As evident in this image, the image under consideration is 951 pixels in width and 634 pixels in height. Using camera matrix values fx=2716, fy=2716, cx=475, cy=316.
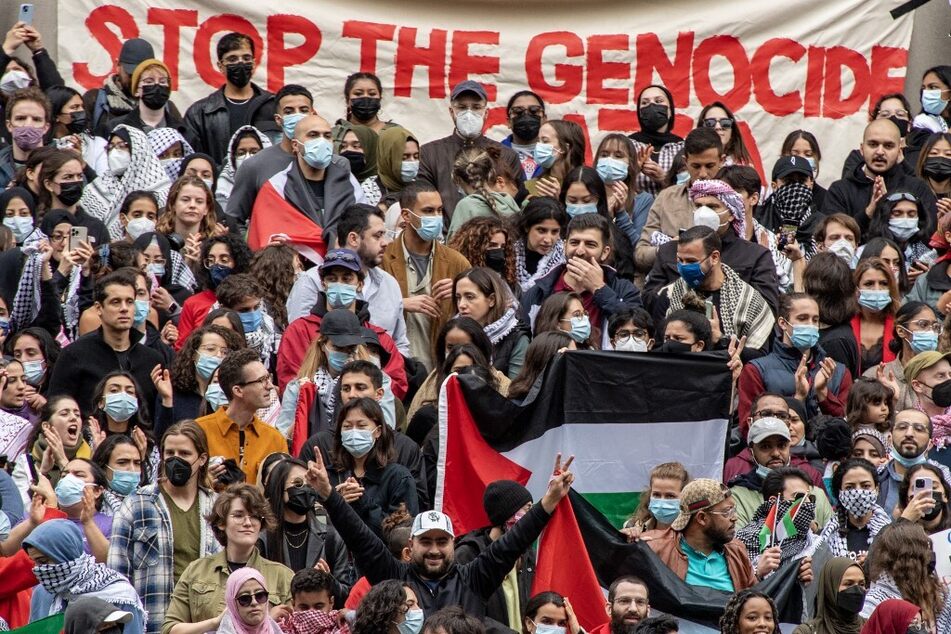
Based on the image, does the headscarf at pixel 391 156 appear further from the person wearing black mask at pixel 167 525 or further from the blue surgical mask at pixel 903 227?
the person wearing black mask at pixel 167 525

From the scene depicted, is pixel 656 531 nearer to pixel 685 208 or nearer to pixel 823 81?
pixel 685 208

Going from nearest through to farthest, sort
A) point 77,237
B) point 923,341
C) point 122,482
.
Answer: point 122,482
point 923,341
point 77,237

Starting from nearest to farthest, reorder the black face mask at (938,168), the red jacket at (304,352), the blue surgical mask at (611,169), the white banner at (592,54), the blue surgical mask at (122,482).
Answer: the blue surgical mask at (122,482) → the red jacket at (304,352) → the blue surgical mask at (611,169) → the black face mask at (938,168) → the white banner at (592,54)

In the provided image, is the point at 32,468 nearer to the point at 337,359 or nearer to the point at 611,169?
the point at 337,359

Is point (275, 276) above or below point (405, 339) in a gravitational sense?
above

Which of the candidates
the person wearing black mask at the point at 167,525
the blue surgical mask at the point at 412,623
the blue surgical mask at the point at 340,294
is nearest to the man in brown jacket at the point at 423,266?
the blue surgical mask at the point at 340,294

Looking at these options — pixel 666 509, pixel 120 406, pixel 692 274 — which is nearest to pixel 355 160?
pixel 692 274

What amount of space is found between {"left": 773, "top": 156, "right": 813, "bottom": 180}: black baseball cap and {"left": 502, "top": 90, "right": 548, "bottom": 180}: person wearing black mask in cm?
166

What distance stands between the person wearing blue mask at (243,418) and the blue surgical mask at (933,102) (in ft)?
23.1

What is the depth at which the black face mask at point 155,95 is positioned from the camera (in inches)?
732

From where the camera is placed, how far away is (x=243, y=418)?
14633 millimetres

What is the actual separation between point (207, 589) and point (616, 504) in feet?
8.31

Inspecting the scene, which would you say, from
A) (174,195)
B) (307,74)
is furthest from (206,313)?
(307,74)

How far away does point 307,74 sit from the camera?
20734mm
